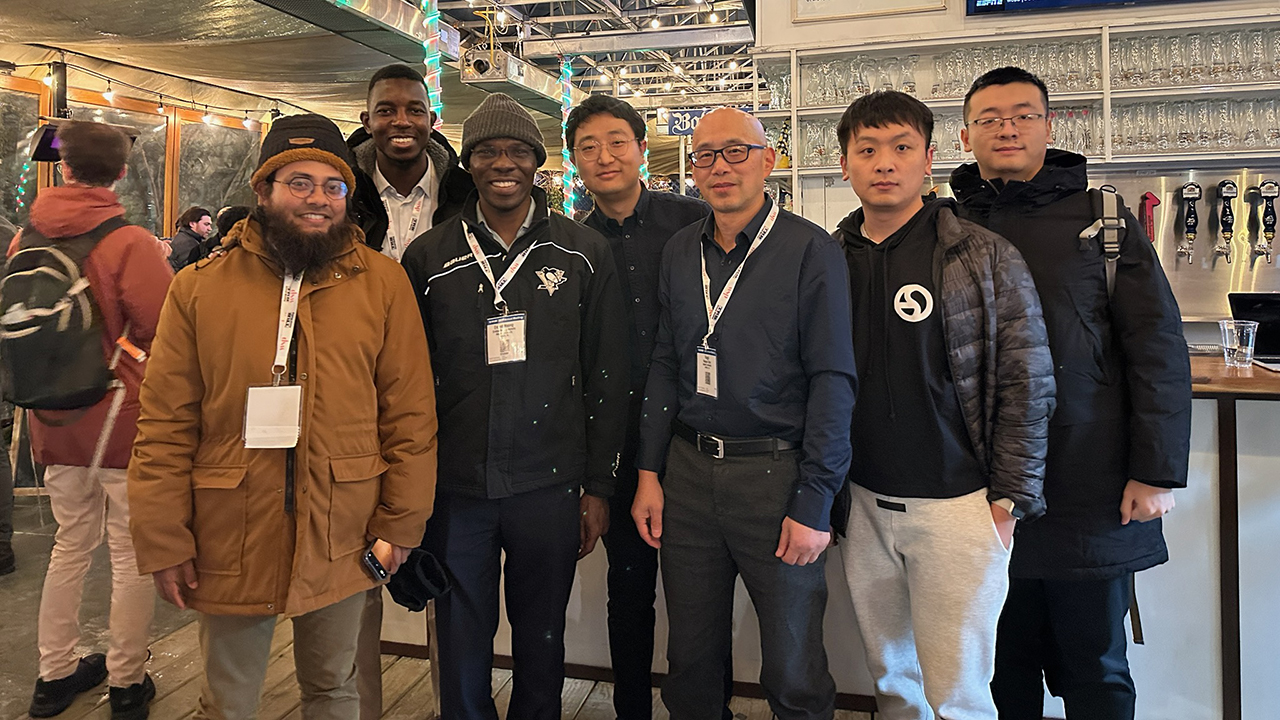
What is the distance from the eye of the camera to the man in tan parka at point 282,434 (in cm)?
160

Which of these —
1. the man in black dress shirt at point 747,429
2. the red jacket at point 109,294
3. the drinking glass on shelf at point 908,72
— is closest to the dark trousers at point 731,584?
the man in black dress shirt at point 747,429

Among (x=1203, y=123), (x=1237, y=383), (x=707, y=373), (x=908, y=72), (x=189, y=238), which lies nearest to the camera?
(x=707, y=373)

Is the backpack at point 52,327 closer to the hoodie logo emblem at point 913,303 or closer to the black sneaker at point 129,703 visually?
the black sneaker at point 129,703

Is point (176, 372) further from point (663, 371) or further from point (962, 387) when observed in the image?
point (962, 387)

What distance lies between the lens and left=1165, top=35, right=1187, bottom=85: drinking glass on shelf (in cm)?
419

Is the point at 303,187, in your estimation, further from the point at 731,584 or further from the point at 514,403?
the point at 731,584

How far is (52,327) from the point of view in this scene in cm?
253

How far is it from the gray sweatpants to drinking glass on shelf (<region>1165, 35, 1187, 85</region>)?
3758 millimetres

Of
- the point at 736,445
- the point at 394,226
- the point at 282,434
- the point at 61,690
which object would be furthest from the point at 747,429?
the point at 61,690

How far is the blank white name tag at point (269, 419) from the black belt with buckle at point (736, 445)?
0.91 m

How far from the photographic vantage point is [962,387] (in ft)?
5.68

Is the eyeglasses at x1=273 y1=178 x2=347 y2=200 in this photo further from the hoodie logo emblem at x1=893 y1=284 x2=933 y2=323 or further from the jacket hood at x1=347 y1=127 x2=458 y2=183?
the hoodie logo emblem at x1=893 y1=284 x2=933 y2=323

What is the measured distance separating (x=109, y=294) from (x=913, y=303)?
2.56m

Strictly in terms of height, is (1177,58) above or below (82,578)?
above
